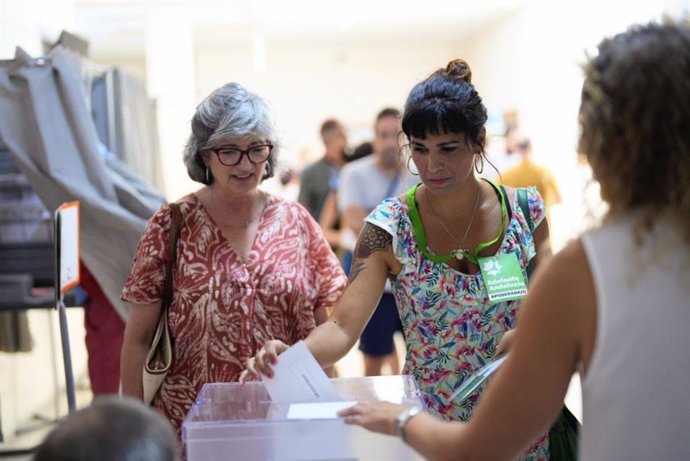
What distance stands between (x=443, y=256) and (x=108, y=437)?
1.06m

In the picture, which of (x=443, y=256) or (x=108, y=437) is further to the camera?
(x=443, y=256)

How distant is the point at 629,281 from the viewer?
1093 millimetres

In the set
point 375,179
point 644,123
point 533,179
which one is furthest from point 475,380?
point 533,179

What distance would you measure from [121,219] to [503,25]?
36.3ft

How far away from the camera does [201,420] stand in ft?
4.95

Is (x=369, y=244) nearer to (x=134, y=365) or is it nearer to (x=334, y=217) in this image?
(x=134, y=365)

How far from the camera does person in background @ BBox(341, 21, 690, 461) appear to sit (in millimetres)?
1098

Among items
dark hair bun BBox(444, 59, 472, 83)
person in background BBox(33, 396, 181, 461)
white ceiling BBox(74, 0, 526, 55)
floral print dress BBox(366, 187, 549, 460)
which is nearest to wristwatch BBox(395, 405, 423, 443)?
person in background BBox(33, 396, 181, 461)

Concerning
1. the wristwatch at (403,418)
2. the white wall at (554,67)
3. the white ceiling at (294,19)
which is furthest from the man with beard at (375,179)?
the white ceiling at (294,19)

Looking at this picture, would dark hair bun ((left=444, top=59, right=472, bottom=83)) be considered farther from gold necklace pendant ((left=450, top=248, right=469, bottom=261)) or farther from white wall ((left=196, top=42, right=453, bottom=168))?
white wall ((left=196, top=42, right=453, bottom=168))

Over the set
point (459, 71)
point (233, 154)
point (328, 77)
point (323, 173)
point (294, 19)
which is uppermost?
point (294, 19)

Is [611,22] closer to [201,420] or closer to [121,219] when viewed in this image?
[121,219]

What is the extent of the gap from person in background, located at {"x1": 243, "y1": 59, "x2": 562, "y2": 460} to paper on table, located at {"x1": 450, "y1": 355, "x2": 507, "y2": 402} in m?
0.06

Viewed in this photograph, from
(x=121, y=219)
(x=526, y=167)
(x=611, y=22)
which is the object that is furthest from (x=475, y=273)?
(x=611, y=22)
